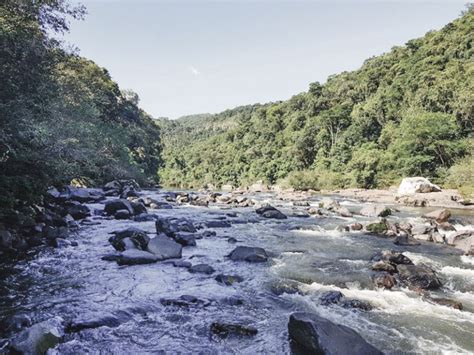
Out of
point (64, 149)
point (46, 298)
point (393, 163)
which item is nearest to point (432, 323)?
point (46, 298)

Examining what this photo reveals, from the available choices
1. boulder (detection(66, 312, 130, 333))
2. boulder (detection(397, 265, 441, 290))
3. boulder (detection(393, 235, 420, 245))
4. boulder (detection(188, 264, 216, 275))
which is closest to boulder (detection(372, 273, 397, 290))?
boulder (detection(397, 265, 441, 290))

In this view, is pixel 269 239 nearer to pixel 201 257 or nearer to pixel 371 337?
pixel 201 257

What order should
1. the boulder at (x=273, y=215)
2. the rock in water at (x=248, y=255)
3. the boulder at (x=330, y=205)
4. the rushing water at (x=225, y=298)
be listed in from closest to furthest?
the rushing water at (x=225, y=298)
the rock in water at (x=248, y=255)
the boulder at (x=273, y=215)
the boulder at (x=330, y=205)

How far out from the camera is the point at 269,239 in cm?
A: 1580

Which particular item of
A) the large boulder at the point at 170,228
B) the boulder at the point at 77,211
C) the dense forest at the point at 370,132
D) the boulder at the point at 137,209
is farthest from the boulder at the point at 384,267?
the dense forest at the point at 370,132

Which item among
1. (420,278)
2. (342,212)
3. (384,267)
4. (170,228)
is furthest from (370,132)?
(420,278)

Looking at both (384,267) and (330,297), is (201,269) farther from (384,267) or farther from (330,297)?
(384,267)

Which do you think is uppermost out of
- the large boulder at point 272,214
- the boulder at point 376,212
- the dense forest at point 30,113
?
the dense forest at point 30,113

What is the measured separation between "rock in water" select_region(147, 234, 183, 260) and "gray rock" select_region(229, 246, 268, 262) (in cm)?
188

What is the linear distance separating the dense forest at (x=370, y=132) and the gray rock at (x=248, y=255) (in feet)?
95.4

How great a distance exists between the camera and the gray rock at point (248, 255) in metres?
11.9

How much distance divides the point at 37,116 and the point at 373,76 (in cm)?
7059

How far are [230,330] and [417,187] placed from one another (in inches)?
1243

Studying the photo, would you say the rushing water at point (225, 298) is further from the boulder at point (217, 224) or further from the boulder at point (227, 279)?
the boulder at point (217, 224)
